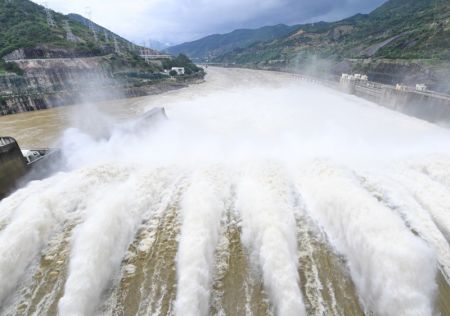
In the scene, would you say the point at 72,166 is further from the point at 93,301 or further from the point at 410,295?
the point at 410,295

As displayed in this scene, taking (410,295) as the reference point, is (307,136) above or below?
below

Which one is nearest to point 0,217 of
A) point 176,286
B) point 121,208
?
point 121,208

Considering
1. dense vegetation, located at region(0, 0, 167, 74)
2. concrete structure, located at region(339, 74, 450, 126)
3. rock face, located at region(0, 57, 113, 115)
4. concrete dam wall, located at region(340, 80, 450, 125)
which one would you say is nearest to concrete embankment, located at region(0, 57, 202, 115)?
rock face, located at region(0, 57, 113, 115)

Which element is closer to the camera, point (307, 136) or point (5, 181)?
point (5, 181)

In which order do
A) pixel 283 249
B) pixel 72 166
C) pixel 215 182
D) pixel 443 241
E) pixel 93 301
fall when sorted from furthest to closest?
pixel 72 166, pixel 215 182, pixel 443 241, pixel 283 249, pixel 93 301

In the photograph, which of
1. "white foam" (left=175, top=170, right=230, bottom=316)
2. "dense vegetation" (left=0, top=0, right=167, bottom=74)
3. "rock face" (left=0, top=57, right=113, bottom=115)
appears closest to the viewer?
"white foam" (left=175, top=170, right=230, bottom=316)

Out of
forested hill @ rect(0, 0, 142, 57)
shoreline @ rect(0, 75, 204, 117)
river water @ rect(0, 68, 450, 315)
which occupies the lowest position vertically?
shoreline @ rect(0, 75, 204, 117)

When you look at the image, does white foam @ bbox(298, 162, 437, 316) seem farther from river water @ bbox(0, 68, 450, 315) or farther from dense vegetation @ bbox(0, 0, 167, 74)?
dense vegetation @ bbox(0, 0, 167, 74)

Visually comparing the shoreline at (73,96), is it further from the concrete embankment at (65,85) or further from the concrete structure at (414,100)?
the concrete structure at (414,100)

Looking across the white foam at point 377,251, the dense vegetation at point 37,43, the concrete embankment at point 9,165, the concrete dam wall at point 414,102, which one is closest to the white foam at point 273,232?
the white foam at point 377,251

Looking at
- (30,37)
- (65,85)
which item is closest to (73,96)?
(65,85)
